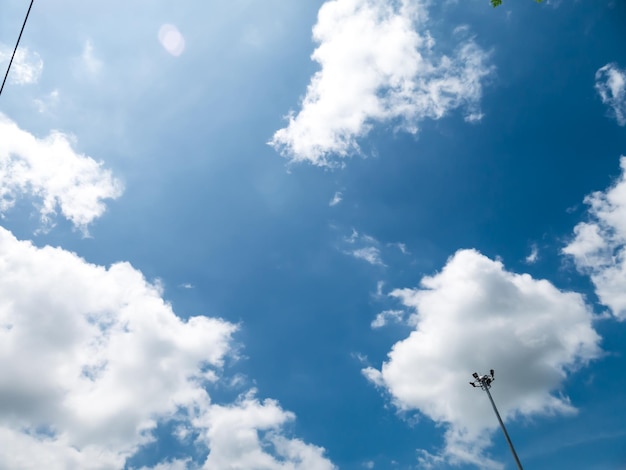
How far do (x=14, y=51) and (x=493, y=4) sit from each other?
13.4 m

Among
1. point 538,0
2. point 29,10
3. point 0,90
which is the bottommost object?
point 538,0

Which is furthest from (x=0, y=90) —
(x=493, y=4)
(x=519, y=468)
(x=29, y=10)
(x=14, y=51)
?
(x=519, y=468)

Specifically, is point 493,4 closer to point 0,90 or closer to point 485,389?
point 0,90

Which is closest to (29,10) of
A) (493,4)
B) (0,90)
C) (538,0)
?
(0,90)

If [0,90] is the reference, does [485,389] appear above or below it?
below

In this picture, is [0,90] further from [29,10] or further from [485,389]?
[485,389]

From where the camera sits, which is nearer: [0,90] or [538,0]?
[538,0]

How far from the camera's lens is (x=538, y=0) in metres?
9.12

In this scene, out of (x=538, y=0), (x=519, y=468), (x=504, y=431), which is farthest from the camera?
(x=504, y=431)

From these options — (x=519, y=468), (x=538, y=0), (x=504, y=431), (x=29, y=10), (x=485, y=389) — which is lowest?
(x=519, y=468)

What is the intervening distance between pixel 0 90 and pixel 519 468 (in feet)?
113

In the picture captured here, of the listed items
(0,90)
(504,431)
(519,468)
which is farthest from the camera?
(504,431)

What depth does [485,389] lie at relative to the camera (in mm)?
29609

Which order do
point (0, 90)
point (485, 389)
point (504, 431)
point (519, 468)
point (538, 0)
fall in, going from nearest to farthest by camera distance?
point (538, 0) → point (0, 90) → point (519, 468) → point (504, 431) → point (485, 389)
